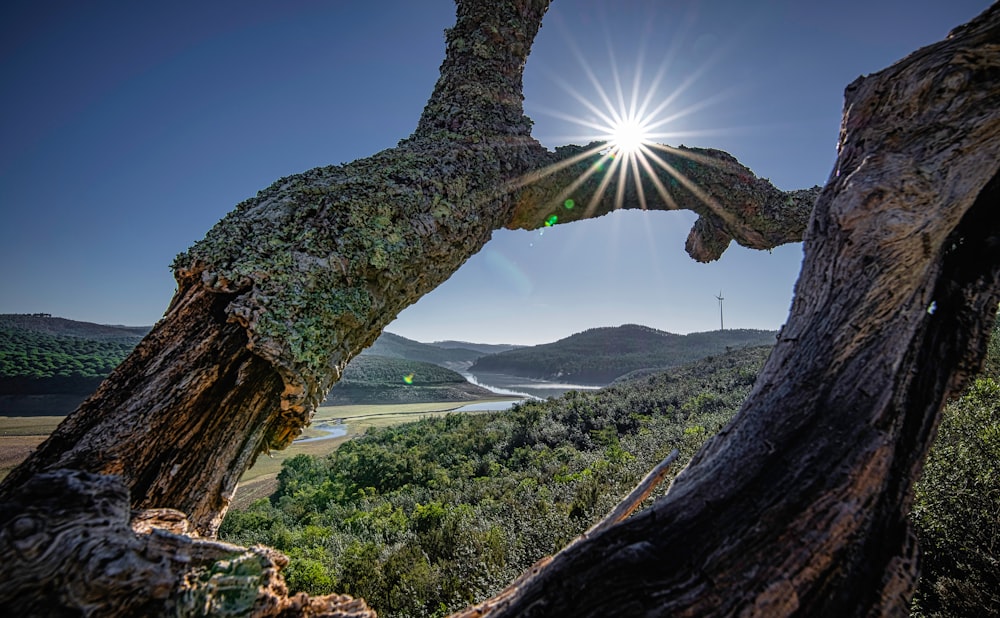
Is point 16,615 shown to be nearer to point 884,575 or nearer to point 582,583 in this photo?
point 582,583

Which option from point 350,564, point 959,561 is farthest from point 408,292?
point 959,561

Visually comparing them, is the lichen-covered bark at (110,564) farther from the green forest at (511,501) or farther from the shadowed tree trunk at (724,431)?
the green forest at (511,501)

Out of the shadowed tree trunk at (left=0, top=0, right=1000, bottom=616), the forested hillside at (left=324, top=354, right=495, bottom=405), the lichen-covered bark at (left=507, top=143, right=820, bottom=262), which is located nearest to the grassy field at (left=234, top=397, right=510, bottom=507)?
the shadowed tree trunk at (left=0, top=0, right=1000, bottom=616)

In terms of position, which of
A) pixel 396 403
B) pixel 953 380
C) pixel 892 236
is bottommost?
pixel 396 403

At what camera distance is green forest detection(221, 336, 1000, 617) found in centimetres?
346

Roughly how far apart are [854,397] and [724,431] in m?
0.43

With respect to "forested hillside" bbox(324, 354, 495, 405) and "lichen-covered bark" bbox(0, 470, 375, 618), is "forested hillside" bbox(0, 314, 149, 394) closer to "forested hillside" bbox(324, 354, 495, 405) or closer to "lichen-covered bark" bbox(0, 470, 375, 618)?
"forested hillside" bbox(324, 354, 495, 405)

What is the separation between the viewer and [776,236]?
4297mm

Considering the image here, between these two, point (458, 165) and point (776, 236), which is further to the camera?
point (776, 236)

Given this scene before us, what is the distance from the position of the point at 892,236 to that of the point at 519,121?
3361 millimetres

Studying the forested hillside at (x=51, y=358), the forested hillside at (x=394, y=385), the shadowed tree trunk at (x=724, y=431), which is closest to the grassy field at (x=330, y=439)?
the shadowed tree trunk at (x=724, y=431)

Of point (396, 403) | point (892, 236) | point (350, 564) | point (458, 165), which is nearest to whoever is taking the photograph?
point (892, 236)

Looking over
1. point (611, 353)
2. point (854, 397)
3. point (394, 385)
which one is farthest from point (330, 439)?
point (611, 353)

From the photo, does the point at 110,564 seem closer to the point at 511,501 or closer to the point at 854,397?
the point at 854,397
